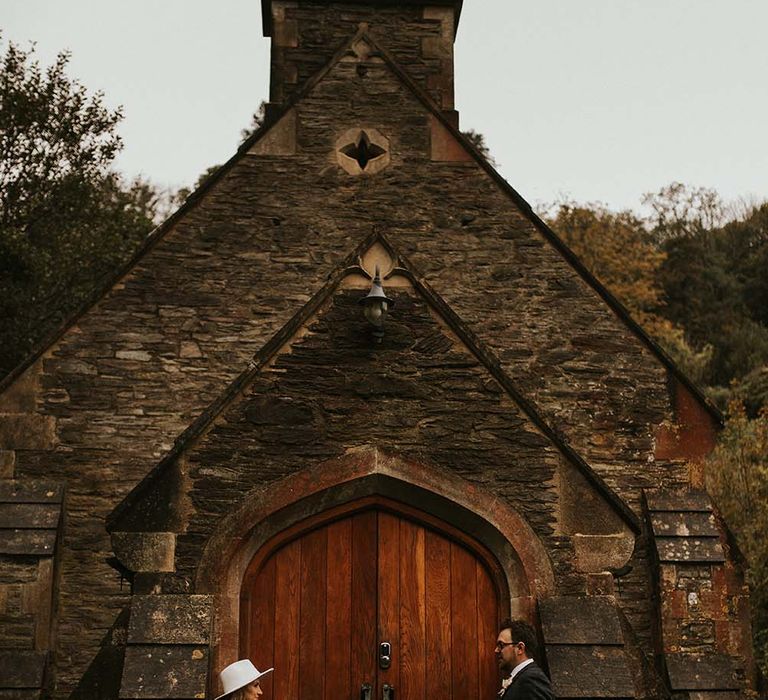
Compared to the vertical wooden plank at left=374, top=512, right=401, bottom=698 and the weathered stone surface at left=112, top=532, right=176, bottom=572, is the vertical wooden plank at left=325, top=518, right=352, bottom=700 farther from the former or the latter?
the weathered stone surface at left=112, top=532, right=176, bottom=572

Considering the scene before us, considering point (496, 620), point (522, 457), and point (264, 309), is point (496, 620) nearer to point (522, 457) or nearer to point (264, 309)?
point (522, 457)

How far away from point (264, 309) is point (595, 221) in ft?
88.6

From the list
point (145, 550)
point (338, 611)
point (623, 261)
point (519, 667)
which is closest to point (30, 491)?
point (145, 550)

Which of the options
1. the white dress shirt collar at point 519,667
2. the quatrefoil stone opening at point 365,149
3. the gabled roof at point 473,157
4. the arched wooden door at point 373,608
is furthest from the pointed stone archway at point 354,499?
the quatrefoil stone opening at point 365,149

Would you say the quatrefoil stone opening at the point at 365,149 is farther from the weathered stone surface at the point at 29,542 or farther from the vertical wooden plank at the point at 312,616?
the weathered stone surface at the point at 29,542

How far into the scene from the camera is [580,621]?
25.1 ft

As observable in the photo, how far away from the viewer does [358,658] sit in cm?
825

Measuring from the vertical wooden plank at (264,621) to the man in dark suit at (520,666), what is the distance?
2.10m

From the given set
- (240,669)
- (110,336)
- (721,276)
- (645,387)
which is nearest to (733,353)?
(721,276)

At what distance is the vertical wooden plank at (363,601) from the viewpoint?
27.0 feet

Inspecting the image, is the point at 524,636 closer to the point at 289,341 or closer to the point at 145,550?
the point at 145,550

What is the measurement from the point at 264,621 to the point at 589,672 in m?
2.50

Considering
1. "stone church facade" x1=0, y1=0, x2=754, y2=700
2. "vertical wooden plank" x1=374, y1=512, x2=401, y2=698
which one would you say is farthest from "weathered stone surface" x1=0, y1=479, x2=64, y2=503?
"vertical wooden plank" x1=374, y1=512, x2=401, y2=698

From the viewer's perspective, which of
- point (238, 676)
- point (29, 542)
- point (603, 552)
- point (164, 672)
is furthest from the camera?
point (29, 542)
